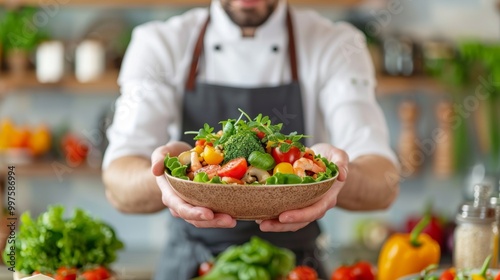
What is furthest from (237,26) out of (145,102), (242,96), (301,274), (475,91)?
(475,91)

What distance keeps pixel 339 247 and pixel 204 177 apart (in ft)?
9.39

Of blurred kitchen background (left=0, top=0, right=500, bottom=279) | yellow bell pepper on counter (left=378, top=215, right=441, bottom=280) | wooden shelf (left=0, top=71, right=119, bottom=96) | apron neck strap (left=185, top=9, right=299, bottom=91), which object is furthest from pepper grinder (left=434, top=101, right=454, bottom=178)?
yellow bell pepper on counter (left=378, top=215, right=441, bottom=280)

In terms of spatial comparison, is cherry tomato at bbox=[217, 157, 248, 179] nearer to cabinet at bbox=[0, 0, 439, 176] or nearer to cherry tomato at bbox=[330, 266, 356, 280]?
→ cherry tomato at bbox=[330, 266, 356, 280]

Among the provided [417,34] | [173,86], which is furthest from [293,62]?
[417,34]

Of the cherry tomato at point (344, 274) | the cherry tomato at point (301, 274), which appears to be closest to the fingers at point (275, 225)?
the cherry tomato at point (301, 274)

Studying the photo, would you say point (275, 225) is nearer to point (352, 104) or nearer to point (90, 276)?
point (90, 276)

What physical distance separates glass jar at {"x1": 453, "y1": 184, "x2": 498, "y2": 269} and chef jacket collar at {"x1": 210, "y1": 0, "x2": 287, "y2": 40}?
0.77 metres

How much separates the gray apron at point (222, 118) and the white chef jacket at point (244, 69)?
1.3 inches

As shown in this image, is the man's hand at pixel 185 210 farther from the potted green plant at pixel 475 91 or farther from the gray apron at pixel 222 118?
the potted green plant at pixel 475 91

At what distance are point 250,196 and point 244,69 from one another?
982mm

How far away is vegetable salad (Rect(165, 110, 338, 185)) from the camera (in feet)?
4.78

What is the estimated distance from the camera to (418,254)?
2.08 m

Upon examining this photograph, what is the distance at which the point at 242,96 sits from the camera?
230 cm

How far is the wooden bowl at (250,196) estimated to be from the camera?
1.43 metres
